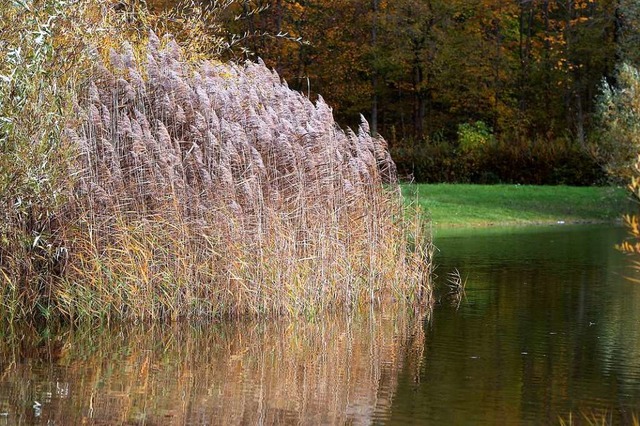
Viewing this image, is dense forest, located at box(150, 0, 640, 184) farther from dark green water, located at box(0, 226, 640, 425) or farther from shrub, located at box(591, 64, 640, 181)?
dark green water, located at box(0, 226, 640, 425)

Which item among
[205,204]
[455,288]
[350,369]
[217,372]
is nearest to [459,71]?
[455,288]

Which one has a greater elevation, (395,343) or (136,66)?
(136,66)

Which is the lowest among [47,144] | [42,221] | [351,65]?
[42,221]

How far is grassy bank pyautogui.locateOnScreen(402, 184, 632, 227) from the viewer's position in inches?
1149

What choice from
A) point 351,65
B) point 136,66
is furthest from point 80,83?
point 351,65

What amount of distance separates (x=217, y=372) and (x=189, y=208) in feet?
8.74

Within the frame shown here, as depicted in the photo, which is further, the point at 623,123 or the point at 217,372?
the point at 623,123

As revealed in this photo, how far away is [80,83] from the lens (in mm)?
11555

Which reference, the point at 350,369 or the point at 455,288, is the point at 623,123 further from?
the point at 350,369

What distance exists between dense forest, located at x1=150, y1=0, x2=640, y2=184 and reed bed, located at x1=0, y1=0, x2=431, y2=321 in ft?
80.1

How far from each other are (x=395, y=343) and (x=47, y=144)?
3714mm

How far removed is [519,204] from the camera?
103 feet

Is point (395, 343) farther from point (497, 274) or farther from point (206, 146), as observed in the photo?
point (497, 274)

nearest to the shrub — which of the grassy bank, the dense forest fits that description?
the grassy bank
